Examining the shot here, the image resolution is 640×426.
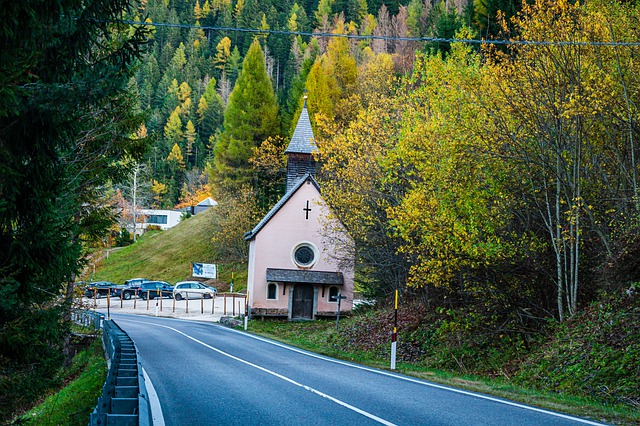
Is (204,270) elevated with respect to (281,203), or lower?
lower

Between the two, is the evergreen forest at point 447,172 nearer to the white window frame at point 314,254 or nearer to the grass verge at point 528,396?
the grass verge at point 528,396

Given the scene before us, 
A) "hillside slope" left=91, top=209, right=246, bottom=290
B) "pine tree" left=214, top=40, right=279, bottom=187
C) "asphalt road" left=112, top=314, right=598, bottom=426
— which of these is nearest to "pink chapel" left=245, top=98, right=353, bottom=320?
"hillside slope" left=91, top=209, right=246, bottom=290

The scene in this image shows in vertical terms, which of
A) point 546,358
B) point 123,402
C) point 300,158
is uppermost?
point 300,158

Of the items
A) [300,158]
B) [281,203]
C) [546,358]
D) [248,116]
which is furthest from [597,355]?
[248,116]

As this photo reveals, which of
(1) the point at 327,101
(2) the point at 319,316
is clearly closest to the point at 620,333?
(2) the point at 319,316

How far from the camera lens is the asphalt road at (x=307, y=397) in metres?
8.45

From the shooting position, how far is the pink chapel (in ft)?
121

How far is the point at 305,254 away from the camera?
37.9 metres

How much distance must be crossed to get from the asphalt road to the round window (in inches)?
797

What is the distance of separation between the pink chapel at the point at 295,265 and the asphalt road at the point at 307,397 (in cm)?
1939

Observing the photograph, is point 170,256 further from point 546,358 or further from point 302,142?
point 546,358

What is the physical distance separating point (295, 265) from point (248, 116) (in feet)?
85.2

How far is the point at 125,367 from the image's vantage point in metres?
8.82

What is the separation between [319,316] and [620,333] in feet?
83.2
